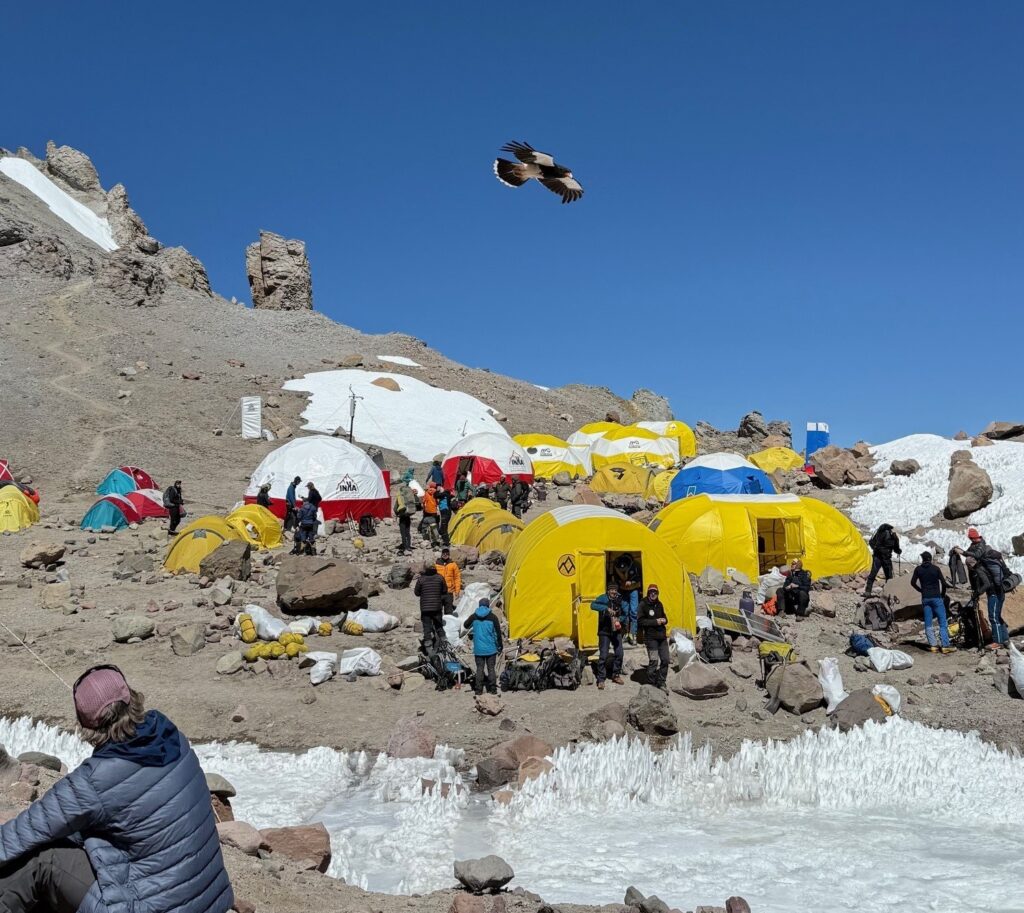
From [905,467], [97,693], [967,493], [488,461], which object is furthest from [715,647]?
[905,467]

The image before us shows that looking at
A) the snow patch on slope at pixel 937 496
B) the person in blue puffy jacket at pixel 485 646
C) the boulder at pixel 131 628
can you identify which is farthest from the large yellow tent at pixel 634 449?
the person in blue puffy jacket at pixel 485 646

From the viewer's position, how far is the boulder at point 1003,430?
3147cm

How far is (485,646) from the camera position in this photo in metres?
11.0

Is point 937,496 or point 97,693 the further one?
point 937,496

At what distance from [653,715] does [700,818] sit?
1827 mm

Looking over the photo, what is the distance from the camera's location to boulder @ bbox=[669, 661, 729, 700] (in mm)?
11062

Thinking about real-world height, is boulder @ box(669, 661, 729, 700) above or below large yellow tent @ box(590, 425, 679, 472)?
below

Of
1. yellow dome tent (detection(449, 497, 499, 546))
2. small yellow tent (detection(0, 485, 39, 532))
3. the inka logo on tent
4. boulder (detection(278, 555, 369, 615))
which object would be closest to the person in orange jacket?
boulder (detection(278, 555, 369, 615))

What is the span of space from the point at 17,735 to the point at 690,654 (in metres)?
9.15

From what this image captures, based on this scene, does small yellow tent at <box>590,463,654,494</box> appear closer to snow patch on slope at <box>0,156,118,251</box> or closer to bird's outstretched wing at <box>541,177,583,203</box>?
bird's outstretched wing at <box>541,177,583,203</box>

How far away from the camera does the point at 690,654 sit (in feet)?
40.7

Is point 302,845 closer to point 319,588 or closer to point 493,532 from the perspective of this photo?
point 319,588

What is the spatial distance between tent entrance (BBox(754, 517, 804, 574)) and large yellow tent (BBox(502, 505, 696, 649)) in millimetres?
5232

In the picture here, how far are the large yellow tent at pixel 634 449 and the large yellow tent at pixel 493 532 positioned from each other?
18.9m
